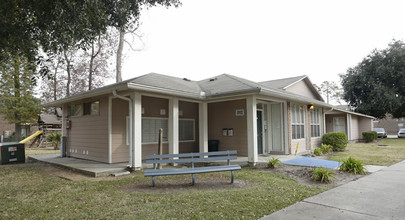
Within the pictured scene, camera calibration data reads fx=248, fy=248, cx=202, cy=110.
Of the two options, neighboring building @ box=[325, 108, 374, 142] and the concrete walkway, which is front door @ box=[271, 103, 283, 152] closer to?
the concrete walkway

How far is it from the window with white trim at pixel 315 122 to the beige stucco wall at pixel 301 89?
4.97ft

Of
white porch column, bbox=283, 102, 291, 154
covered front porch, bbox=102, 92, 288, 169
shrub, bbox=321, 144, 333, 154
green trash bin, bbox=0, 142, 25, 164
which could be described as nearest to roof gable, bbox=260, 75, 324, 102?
white porch column, bbox=283, 102, 291, 154

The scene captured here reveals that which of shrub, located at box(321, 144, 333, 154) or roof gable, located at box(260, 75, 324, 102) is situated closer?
shrub, located at box(321, 144, 333, 154)

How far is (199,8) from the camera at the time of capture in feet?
26.2

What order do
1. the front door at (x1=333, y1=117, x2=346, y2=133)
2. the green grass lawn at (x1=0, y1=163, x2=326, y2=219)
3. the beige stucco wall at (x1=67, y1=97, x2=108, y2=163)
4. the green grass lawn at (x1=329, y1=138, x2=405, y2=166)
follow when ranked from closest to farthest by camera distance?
the green grass lawn at (x1=0, y1=163, x2=326, y2=219) → the beige stucco wall at (x1=67, y1=97, x2=108, y2=163) → the green grass lawn at (x1=329, y1=138, x2=405, y2=166) → the front door at (x1=333, y1=117, x2=346, y2=133)

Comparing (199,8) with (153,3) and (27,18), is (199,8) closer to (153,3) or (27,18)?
(153,3)

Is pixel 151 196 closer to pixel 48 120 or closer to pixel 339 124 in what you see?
pixel 339 124

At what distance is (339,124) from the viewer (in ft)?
70.4

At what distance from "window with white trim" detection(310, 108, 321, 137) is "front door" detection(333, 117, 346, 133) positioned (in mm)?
8657

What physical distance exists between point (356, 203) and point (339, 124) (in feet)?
63.4

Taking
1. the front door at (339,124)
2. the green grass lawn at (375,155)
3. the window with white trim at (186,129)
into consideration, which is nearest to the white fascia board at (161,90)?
the window with white trim at (186,129)

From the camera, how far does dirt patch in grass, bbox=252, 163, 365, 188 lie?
616 cm

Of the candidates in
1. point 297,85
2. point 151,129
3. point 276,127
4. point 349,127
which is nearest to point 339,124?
point 349,127

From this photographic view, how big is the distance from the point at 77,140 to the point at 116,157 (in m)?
3.09
